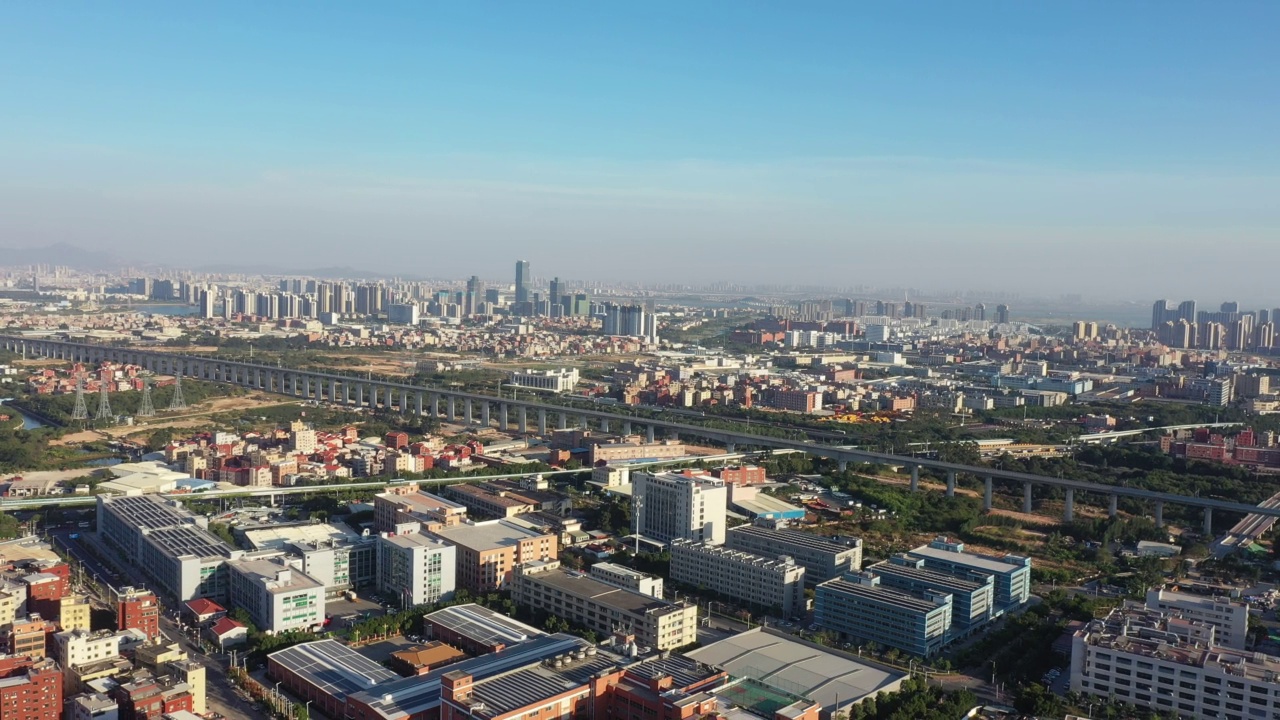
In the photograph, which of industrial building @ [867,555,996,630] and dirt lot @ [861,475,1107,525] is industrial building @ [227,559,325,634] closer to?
industrial building @ [867,555,996,630]

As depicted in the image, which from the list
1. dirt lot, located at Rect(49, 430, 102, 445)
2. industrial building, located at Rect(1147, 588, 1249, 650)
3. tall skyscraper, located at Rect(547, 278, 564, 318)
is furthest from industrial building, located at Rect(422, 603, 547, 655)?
tall skyscraper, located at Rect(547, 278, 564, 318)

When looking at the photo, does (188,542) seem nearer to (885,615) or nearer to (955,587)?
(885,615)

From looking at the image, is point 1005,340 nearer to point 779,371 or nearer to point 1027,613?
point 779,371

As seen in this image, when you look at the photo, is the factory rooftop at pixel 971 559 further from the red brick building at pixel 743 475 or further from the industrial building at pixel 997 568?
the red brick building at pixel 743 475

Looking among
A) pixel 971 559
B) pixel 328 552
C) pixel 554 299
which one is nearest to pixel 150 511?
pixel 328 552

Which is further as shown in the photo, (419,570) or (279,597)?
(419,570)

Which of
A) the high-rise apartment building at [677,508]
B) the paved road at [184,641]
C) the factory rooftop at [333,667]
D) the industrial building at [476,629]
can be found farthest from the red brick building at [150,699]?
the high-rise apartment building at [677,508]
